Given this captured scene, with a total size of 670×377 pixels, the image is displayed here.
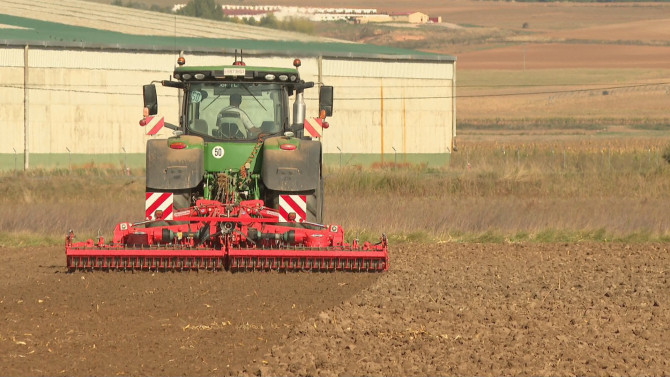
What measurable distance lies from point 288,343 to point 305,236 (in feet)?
13.6

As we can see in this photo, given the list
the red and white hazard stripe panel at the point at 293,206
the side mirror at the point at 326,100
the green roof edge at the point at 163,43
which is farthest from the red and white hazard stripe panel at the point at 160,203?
the green roof edge at the point at 163,43

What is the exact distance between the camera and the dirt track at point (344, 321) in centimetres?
890

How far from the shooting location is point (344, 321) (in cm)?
1056

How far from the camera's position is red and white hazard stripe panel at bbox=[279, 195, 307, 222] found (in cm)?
1424

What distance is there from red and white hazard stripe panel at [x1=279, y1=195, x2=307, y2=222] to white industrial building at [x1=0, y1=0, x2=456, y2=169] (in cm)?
2443

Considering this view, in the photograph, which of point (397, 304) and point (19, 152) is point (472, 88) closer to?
point (19, 152)

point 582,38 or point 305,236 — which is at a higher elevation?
point 582,38

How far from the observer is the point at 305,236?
13727 millimetres

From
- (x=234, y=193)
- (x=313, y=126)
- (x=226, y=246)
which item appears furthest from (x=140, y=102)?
(x=226, y=246)

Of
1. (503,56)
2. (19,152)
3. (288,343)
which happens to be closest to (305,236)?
(288,343)

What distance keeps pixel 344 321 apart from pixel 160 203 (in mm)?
4487

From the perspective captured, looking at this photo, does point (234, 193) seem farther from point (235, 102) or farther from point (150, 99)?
point (150, 99)

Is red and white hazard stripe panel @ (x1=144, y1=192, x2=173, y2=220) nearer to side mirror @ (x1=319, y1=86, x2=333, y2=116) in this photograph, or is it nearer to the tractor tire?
the tractor tire

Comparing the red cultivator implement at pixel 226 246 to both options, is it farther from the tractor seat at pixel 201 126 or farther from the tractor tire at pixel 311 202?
the tractor seat at pixel 201 126
